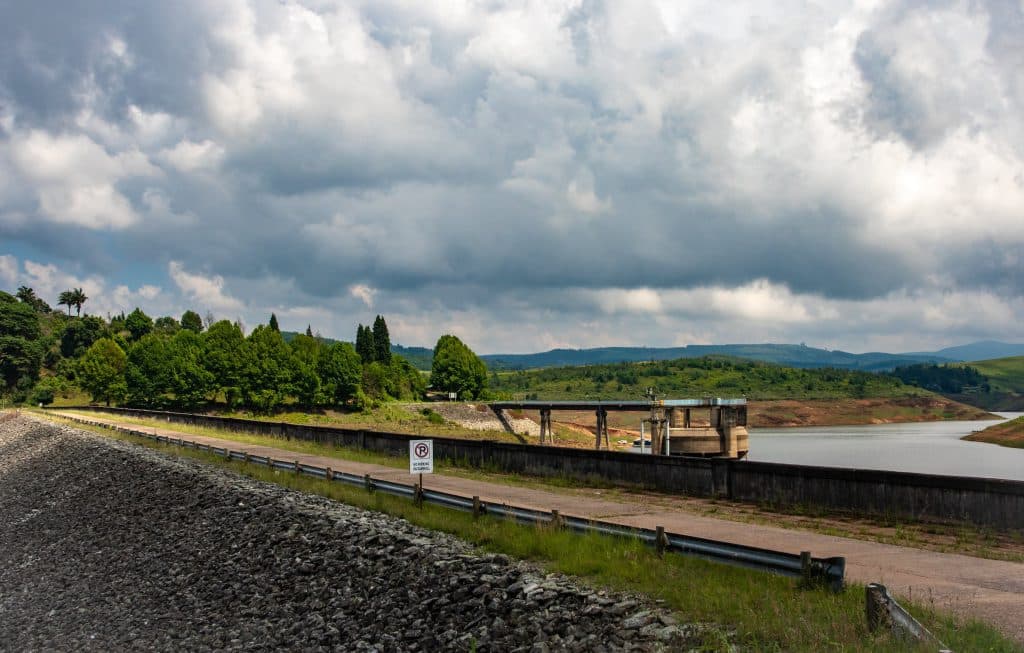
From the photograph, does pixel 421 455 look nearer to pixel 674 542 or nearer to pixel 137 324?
pixel 674 542

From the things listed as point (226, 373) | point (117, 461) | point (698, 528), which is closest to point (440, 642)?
point (698, 528)

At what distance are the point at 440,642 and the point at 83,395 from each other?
140 m

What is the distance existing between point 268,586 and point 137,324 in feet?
558

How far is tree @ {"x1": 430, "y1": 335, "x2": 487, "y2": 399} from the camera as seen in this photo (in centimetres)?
14075

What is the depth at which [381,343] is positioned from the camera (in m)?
154

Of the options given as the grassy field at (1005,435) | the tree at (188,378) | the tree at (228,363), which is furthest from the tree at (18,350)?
the grassy field at (1005,435)

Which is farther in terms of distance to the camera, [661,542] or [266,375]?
[266,375]

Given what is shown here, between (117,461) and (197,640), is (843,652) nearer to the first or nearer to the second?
(197,640)

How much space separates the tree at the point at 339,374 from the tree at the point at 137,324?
7525 cm

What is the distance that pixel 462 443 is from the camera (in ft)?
112

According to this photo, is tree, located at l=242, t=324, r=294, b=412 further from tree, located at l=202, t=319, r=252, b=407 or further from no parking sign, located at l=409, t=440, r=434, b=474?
no parking sign, located at l=409, t=440, r=434, b=474

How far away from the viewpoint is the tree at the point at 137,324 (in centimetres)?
17075

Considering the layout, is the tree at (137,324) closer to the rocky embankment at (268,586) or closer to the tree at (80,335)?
the tree at (80,335)

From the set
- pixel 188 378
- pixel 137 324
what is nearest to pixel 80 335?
pixel 137 324
